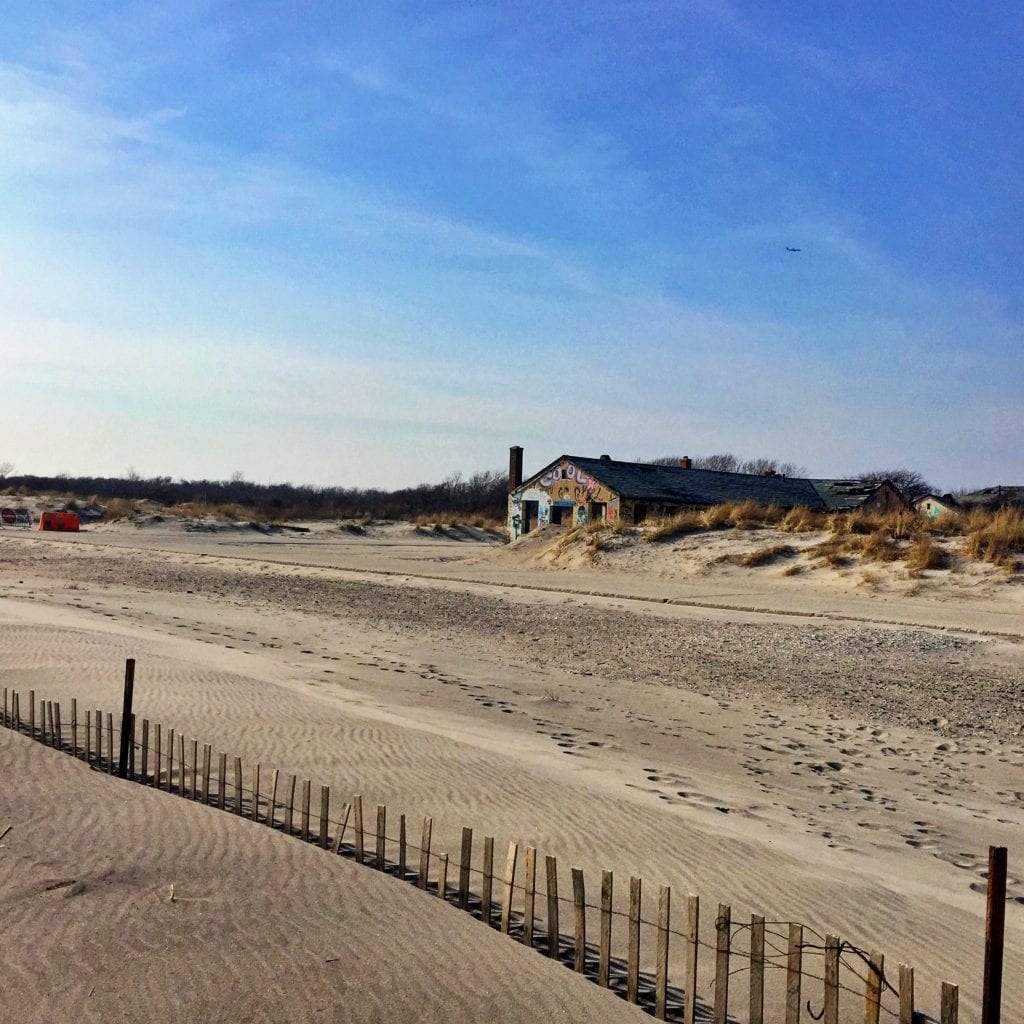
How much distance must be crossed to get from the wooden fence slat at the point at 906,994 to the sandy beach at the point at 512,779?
100 cm

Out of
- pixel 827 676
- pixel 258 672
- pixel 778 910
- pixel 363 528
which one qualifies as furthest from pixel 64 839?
pixel 363 528

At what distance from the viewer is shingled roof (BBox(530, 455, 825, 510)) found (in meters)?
41.5

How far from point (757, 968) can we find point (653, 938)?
4.42ft

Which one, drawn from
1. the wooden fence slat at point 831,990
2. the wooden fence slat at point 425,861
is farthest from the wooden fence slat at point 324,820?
the wooden fence slat at point 831,990

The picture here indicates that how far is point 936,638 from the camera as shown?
59.1ft

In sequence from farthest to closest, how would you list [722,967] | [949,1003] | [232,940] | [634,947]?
[232,940]
[634,947]
[722,967]
[949,1003]

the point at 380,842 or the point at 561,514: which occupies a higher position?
the point at 561,514

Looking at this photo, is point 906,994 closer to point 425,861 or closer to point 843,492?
point 425,861

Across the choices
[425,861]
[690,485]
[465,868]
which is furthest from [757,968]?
[690,485]

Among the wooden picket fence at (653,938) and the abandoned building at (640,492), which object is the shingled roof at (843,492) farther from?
the wooden picket fence at (653,938)

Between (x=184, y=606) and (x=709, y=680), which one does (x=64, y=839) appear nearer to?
(x=709, y=680)

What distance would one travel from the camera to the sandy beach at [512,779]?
4688 mm

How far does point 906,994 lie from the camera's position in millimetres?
3771

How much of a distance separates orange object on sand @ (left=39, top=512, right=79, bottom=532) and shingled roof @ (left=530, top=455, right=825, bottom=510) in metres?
22.9
